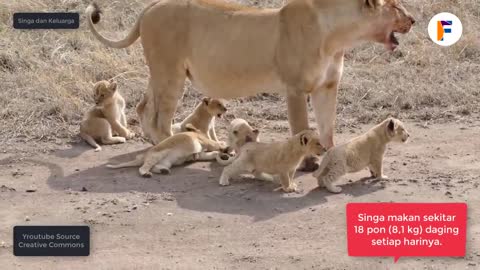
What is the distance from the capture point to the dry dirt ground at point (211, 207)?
671cm

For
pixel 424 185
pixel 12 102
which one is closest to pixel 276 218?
pixel 424 185

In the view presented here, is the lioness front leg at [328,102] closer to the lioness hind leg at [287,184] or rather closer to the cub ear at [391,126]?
the cub ear at [391,126]

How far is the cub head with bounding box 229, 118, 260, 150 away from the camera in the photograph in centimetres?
845

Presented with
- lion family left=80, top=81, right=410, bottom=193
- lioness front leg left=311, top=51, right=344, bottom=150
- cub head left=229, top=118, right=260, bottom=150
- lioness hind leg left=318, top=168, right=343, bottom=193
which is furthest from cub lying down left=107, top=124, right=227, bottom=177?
lioness hind leg left=318, top=168, right=343, bottom=193

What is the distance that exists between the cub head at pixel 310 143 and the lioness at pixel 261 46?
0.43 m

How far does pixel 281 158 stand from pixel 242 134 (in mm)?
658

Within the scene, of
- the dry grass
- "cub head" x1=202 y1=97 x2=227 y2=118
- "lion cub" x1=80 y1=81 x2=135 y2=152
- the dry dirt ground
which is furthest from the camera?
the dry grass

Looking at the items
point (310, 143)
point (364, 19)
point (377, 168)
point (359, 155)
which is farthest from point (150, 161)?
point (364, 19)

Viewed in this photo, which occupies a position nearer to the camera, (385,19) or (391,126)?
(391,126)

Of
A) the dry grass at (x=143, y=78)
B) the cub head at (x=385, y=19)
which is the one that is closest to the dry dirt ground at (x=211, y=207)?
the dry grass at (x=143, y=78)

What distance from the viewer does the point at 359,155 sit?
8055 mm

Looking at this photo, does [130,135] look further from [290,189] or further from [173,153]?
[290,189]

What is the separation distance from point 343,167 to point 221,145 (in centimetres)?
143

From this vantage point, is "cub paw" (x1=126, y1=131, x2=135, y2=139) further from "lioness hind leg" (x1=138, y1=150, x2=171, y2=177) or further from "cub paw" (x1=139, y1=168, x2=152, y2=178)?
"cub paw" (x1=139, y1=168, x2=152, y2=178)
